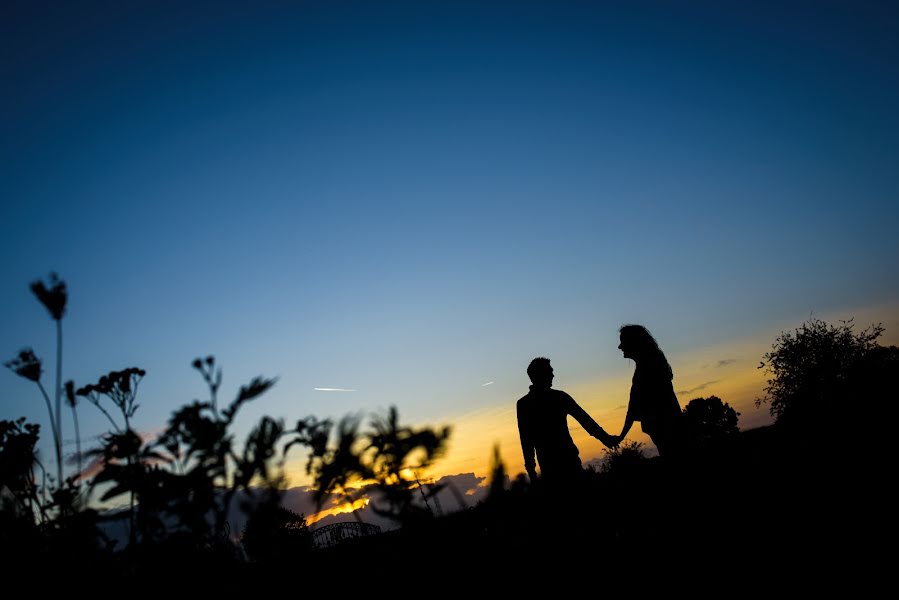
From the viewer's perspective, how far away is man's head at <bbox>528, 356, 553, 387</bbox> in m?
5.95

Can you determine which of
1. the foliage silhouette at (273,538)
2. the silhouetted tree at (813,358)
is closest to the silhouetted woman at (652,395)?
the foliage silhouette at (273,538)

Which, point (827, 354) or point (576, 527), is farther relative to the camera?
point (827, 354)

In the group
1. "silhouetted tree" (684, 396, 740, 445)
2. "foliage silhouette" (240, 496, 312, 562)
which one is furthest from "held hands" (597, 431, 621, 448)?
"silhouetted tree" (684, 396, 740, 445)

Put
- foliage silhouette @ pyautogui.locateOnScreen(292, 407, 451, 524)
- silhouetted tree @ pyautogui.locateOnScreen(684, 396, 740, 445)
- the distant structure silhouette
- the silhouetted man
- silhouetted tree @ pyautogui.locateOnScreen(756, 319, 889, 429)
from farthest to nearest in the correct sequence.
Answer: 1. silhouetted tree @ pyautogui.locateOnScreen(684, 396, 740, 445)
2. silhouetted tree @ pyautogui.locateOnScreen(756, 319, 889, 429)
3. the silhouetted man
4. the distant structure silhouette
5. foliage silhouette @ pyautogui.locateOnScreen(292, 407, 451, 524)

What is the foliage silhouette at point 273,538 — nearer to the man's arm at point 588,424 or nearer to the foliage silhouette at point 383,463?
the foliage silhouette at point 383,463

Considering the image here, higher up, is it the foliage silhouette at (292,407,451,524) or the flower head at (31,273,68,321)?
the flower head at (31,273,68,321)

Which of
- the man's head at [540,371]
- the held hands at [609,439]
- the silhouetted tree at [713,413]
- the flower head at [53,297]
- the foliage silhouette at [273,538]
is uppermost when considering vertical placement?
the flower head at [53,297]

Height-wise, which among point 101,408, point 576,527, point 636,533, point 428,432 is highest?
point 101,408

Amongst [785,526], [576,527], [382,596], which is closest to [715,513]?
[785,526]

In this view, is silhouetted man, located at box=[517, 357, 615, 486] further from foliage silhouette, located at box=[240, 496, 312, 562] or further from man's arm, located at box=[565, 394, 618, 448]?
foliage silhouette, located at box=[240, 496, 312, 562]

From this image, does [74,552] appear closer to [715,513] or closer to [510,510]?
[510,510]

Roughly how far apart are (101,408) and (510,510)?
2880mm

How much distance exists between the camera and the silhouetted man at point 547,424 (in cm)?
564

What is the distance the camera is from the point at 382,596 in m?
1.20
